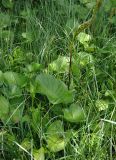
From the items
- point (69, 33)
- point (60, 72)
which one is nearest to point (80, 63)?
point (60, 72)

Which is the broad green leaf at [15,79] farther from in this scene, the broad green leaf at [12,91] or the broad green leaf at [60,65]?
the broad green leaf at [60,65]

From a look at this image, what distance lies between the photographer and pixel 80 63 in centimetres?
192

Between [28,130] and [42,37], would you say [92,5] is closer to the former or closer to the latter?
[42,37]

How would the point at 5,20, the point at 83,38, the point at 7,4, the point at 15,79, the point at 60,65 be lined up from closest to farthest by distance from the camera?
the point at 15,79 → the point at 60,65 → the point at 83,38 → the point at 5,20 → the point at 7,4

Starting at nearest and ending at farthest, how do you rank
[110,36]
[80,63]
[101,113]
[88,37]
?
[101,113] → [80,63] → [88,37] → [110,36]

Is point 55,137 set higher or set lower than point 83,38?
lower

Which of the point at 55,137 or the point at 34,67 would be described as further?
the point at 34,67

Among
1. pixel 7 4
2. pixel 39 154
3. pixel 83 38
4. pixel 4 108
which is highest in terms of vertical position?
pixel 7 4

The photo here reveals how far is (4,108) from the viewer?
161 cm

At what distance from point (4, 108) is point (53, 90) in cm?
21

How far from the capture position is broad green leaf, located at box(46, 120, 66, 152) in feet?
4.98

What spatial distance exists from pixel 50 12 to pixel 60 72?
2.10 feet

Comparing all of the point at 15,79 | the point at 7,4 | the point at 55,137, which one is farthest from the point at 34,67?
the point at 7,4

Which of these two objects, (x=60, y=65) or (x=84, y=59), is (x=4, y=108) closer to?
(x=60, y=65)
